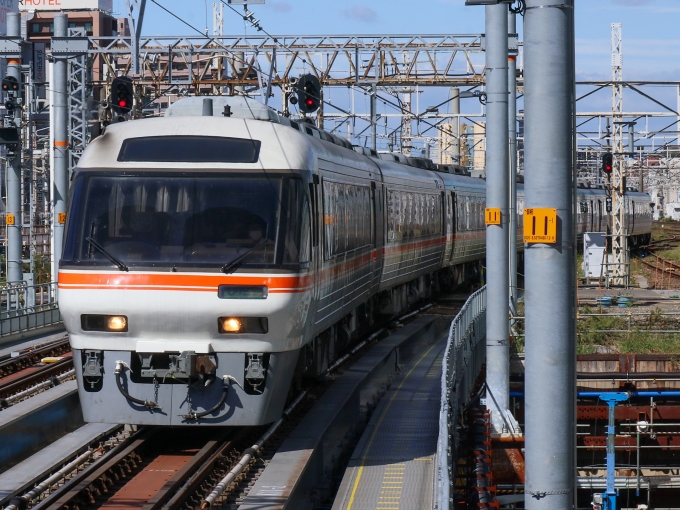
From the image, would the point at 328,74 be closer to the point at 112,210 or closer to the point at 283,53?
the point at 283,53

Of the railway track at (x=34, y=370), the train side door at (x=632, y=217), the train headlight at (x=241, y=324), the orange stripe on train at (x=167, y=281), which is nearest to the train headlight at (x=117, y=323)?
the orange stripe on train at (x=167, y=281)

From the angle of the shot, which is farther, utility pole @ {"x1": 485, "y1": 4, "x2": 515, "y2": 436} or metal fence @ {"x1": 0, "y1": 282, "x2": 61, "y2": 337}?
metal fence @ {"x1": 0, "y1": 282, "x2": 61, "y2": 337}

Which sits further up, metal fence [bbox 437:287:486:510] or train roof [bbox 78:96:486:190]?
train roof [bbox 78:96:486:190]

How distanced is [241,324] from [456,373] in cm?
425

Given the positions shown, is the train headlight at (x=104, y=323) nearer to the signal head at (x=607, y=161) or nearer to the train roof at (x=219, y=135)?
the train roof at (x=219, y=135)

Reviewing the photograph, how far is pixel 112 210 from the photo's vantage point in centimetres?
1052

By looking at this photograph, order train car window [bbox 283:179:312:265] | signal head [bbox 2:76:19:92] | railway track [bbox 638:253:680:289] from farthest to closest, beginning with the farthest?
railway track [bbox 638:253:680:289], signal head [bbox 2:76:19:92], train car window [bbox 283:179:312:265]

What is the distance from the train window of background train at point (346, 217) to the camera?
1284 centimetres

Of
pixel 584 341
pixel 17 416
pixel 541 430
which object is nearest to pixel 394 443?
pixel 17 416

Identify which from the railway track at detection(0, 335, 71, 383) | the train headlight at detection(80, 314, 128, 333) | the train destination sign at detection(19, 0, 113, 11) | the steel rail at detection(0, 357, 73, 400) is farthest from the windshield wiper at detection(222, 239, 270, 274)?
the train destination sign at detection(19, 0, 113, 11)

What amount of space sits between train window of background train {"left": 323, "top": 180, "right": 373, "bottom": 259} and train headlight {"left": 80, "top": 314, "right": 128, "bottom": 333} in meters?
2.93

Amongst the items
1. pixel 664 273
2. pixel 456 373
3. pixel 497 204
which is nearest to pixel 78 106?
pixel 456 373

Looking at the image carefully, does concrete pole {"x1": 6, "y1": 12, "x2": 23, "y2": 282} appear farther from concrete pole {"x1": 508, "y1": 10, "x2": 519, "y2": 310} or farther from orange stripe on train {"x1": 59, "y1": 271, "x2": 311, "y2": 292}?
orange stripe on train {"x1": 59, "y1": 271, "x2": 311, "y2": 292}

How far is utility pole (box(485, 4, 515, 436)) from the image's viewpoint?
12.5m
